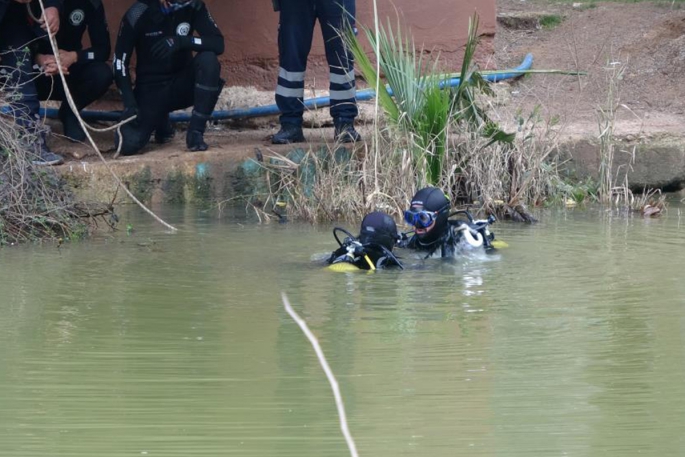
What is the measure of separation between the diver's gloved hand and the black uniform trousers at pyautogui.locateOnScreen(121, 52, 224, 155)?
0.50 feet

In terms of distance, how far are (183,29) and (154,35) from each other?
9.9 inches

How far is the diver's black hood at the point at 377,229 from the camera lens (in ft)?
24.1

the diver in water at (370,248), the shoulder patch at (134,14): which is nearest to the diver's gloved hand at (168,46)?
the shoulder patch at (134,14)

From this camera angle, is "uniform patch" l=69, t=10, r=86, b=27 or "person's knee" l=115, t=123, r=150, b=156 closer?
"uniform patch" l=69, t=10, r=86, b=27

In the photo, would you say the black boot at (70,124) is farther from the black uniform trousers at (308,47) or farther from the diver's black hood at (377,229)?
the diver's black hood at (377,229)

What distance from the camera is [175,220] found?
936 centimetres

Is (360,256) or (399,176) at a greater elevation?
(399,176)

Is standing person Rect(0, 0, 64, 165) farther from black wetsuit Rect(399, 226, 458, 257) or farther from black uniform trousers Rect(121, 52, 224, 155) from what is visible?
black wetsuit Rect(399, 226, 458, 257)

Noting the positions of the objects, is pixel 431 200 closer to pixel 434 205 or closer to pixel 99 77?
pixel 434 205

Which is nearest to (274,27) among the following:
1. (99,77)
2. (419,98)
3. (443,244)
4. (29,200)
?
(99,77)

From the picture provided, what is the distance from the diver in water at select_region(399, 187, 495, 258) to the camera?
7578mm

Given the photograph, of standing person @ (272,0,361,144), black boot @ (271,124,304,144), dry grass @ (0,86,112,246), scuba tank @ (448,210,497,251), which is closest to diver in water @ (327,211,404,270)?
scuba tank @ (448,210,497,251)

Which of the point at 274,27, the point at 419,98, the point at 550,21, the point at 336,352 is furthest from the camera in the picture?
the point at 550,21

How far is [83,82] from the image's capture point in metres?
10.4
